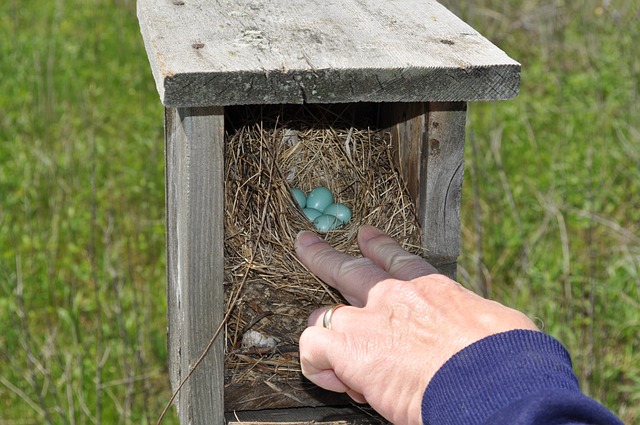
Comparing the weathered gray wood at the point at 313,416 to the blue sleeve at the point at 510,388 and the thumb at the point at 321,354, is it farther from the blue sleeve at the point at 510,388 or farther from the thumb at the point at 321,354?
the blue sleeve at the point at 510,388

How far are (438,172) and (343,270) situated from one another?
0.30m

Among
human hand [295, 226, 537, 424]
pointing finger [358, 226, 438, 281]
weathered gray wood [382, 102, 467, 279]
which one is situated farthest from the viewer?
weathered gray wood [382, 102, 467, 279]

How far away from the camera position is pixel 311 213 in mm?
2174

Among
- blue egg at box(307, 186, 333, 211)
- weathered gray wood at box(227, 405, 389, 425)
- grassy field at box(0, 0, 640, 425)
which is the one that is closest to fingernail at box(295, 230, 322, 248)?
blue egg at box(307, 186, 333, 211)

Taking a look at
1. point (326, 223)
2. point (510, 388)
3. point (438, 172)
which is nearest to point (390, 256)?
point (438, 172)

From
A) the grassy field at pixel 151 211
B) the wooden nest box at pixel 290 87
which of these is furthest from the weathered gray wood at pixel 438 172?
the grassy field at pixel 151 211

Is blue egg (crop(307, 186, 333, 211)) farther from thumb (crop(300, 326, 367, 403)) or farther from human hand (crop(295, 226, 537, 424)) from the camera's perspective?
thumb (crop(300, 326, 367, 403))

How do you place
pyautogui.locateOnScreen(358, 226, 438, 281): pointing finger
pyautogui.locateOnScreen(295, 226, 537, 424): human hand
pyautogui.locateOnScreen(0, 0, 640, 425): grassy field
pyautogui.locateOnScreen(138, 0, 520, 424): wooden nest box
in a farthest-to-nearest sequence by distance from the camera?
1. pyautogui.locateOnScreen(0, 0, 640, 425): grassy field
2. pyautogui.locateOnScreen(358, 226, 438, 281): pointing finger
3. pyautogui.locateOnScreen(138, 0, 520, 424): wooden nest box
4. pyautogui.locateOnScreen(295, 226, 537, 424): human hand

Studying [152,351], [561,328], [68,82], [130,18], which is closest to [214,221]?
[152,351]

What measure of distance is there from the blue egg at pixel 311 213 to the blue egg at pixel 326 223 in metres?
0.01

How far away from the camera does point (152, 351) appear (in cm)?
354

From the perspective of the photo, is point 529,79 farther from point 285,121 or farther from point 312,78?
point 312,78

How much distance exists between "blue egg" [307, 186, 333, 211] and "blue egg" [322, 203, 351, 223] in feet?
0.05

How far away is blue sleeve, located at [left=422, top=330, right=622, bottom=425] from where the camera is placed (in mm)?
1267
